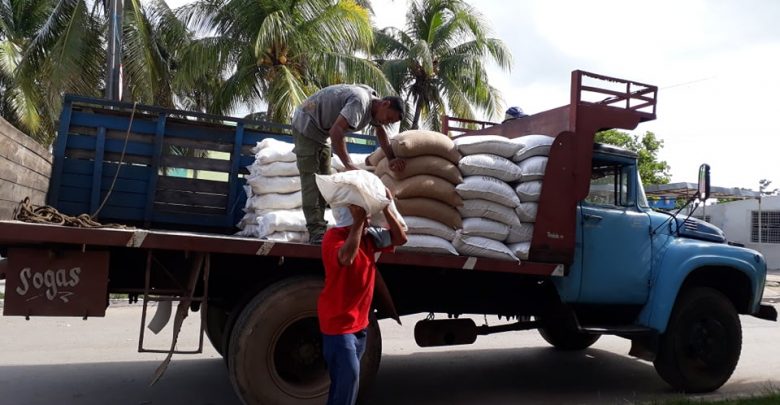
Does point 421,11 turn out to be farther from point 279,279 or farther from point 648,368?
point 279,279

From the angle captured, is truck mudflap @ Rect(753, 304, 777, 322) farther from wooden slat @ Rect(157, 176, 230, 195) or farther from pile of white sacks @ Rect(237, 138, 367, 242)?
wooden slat @ Rect(157, 176, 230, 195)

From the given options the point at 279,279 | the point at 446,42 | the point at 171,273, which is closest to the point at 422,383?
the point at 279,279

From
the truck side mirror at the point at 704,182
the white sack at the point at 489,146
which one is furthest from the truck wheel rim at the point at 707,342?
the white sack at the point at 489,146

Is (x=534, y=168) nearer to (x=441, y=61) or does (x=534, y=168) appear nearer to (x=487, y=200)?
(x=487, y=200)

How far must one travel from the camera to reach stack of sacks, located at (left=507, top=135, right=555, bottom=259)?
486 centimetres

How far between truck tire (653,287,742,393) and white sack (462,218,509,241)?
178 centimetres

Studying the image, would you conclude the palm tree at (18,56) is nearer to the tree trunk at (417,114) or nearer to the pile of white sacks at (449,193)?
the tree trunk at (417,114)

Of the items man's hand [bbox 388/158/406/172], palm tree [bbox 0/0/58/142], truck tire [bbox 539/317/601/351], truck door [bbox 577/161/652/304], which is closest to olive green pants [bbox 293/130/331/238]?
man's hand [bbox 388/158/406/172]

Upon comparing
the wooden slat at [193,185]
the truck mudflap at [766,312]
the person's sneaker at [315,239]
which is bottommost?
the truck mudflap at [766,312]

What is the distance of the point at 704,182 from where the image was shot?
5.29 metres

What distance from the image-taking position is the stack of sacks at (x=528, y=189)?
4.86m

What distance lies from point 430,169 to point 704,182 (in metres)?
2.34

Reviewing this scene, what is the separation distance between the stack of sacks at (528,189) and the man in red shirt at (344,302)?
1.89 m

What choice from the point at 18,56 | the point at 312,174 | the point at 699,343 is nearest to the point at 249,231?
the point at 312,174
